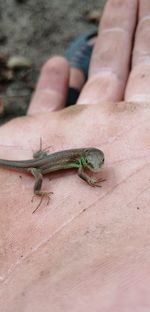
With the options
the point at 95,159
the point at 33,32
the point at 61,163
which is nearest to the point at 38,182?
the point at 61,163

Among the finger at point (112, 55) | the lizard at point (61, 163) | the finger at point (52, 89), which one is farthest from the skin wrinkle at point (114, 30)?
the lizard at point (61, 163)

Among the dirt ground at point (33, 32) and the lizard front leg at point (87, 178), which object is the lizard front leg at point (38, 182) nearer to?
the lizard front leg at point (87, 178)

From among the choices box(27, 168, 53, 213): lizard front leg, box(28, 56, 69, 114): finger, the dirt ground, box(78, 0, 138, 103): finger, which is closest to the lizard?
box(27, 168, 53, 213): lizard front leg

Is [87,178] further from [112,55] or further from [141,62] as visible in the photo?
[112,55]

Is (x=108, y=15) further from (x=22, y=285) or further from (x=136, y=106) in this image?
(x=22, y=285)

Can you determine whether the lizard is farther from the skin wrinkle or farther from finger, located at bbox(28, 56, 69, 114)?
the skin wrinkle

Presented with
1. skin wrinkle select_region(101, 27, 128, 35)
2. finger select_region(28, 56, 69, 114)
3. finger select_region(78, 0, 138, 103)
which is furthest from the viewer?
finger select_region(28, 56, 69, 114)
